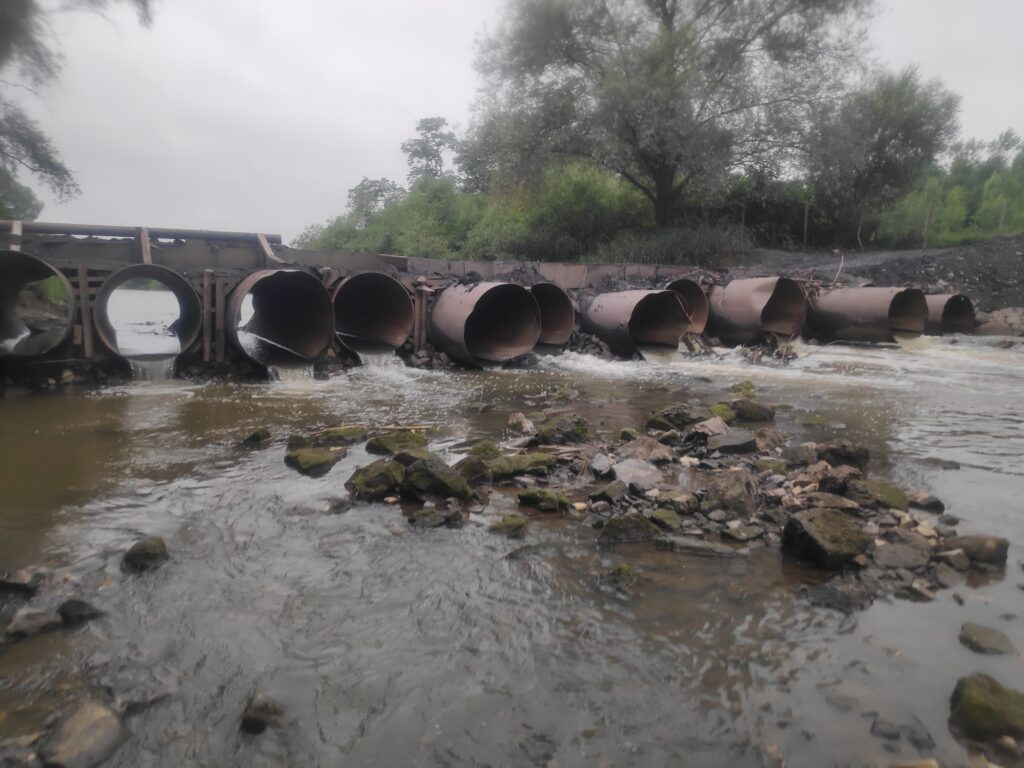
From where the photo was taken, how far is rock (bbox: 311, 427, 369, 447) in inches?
170

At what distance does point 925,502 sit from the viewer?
2977 millimetres

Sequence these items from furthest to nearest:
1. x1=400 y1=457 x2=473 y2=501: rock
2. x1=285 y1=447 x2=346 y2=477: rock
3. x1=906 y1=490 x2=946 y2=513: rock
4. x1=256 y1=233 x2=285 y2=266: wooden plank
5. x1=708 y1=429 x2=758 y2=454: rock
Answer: x1=256 y1=233 x2=285 y2=266: wooden plank → x1=708 y1=429 x2=758 y2=454: rock → x1=285 y1=447 x2=346 y2=477: rock → x1=400 y1=457 x2=473 y2=501: rock → x1=906 y1=490 x2=946 y2=513: rock

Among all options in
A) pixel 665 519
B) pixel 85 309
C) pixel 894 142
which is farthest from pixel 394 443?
pixel 894 142

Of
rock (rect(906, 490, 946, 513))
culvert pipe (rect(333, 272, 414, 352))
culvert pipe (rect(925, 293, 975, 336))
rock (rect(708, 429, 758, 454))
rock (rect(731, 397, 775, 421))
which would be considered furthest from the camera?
culvert pipe (rect(925, 293, 975, 336))

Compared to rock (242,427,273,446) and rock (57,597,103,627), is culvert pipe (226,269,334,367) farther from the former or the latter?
rock (57,597,103,627)

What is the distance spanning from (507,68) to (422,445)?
17863 mm

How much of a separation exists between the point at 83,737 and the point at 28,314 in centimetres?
1667

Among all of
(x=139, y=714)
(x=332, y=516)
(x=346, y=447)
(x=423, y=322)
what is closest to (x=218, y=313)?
(x=423, y=322)

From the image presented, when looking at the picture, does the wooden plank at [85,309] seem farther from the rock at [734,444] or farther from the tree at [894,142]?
the tree at [894,142]

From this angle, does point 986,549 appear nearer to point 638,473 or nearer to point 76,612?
point 638,473

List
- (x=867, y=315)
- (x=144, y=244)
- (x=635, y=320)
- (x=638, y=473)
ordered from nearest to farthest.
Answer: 1. (x=638, y=473)
2. (x=144, y=244)
3. (x=635, y=320)
4. (x=867, y=315)

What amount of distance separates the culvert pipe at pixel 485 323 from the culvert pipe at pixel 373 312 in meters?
0.45

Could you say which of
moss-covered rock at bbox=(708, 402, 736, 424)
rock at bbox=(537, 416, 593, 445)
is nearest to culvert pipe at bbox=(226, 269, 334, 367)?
rock at bbox=(537, 416, 593, 445)

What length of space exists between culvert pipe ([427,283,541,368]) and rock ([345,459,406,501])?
489 centimetres
